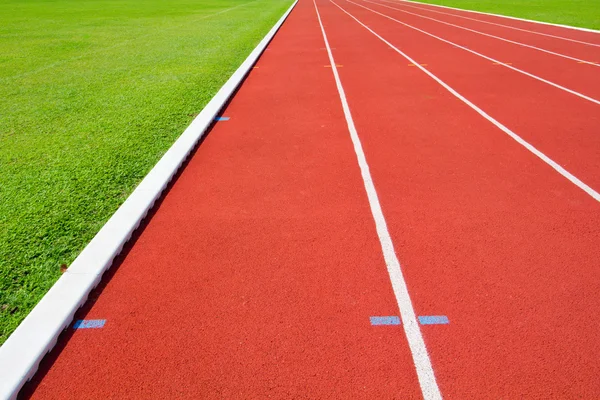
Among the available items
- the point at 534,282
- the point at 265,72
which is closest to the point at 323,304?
the point at 534,282

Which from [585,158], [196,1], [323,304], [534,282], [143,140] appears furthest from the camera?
[196,1]

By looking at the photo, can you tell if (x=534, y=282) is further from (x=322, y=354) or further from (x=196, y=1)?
(x=196, y=1)

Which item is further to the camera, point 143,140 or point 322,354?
point 143,140

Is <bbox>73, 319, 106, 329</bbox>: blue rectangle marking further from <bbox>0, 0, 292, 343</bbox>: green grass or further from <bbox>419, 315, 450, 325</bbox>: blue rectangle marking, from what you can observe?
<bbox>419, 315, 450, 325</bbox>: blue rectangle marking

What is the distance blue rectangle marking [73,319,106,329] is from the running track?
5 centimetres

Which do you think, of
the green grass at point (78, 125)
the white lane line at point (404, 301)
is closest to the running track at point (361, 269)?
the white lane line at point (404, 301)

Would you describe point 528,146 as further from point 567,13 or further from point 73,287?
point 567,13

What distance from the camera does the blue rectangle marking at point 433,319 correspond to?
2.86 metres

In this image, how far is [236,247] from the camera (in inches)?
143

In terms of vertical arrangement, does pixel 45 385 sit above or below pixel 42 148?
below

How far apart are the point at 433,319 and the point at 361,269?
27.4 inches

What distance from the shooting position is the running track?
2.53 meters

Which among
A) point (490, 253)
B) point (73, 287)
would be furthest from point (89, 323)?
point (490, 253)

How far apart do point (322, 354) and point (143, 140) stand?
4.17 meters
